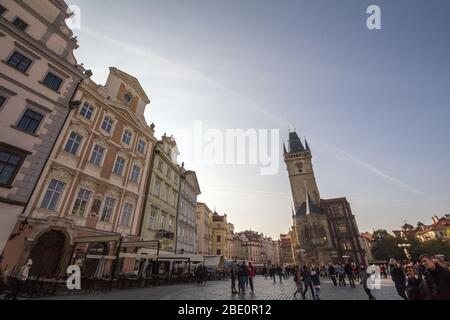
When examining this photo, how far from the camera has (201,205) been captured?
168 ft

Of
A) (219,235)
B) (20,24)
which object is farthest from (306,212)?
(20,24)

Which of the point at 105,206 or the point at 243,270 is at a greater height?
the point at 105,206

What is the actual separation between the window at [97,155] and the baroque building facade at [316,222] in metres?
49.2

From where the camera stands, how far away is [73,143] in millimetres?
16906

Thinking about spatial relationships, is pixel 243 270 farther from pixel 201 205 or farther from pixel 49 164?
pixel 201 205

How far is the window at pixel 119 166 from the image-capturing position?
20.3m

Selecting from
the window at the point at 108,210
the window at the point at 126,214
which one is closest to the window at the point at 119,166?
the window at the point at 108,210

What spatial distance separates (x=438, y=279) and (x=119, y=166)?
22036mm

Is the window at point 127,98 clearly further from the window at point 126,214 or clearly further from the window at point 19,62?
the window at point 126,214

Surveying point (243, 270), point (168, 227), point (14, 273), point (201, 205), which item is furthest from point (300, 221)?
point (14, 273)

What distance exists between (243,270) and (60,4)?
25.6 m

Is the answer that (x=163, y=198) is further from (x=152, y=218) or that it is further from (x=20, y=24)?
(x=20, y=24)

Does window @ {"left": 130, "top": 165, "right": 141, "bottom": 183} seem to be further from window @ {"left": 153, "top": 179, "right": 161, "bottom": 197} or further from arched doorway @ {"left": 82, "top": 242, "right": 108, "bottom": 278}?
arched doorway @ {"left": 82, "top": 242, "right": 108, "bottom": 278}
